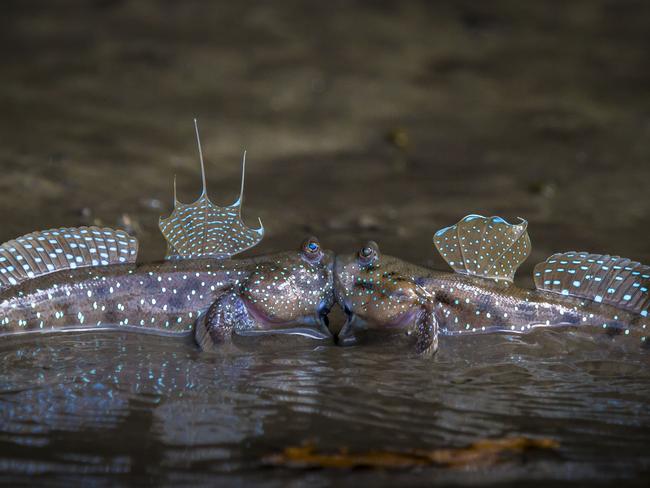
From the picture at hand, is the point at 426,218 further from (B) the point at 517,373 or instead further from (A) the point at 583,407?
(A) the point at 583,407

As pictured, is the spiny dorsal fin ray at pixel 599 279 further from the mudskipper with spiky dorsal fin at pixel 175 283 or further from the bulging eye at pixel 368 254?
the mudskipper with spiky dorsal fin at pixel 175 283

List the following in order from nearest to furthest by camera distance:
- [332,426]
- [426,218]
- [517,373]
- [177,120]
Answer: [332,426], [517,373], [426,218], [177,120]

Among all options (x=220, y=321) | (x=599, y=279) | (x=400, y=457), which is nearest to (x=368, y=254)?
(x=220, y=321)

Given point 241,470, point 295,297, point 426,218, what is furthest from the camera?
point 426,218

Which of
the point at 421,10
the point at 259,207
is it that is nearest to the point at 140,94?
the point at 259,207

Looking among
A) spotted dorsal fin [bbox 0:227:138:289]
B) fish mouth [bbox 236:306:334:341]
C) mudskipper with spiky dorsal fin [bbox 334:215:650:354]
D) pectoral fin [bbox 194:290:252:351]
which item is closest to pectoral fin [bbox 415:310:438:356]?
mudskipper with spiky dorsal fin [bbox 334:215:650:354]

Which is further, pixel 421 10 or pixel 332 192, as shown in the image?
pixel 421 10

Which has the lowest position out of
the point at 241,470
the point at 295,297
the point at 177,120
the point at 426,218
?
the point at 241,470
